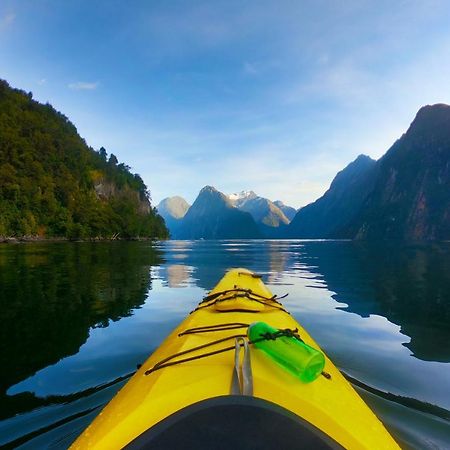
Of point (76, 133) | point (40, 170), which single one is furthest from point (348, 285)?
point (76, 133)

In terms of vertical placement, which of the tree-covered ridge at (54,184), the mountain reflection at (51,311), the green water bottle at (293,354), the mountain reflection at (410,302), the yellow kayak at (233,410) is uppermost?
the tree-covered ridge at (54,184)

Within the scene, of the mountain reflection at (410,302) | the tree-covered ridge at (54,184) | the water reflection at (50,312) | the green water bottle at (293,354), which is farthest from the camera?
the tree-covered ridge at (54,184)

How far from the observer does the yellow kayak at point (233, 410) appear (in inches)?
72.9

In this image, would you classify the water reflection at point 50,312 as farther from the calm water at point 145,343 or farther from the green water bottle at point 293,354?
the green water bottle at point 293,354

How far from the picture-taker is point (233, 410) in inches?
77.5

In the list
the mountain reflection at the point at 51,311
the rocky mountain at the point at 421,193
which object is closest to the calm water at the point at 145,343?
the mountain reflection at the point at 51,311

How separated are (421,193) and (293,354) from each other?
20104 cm

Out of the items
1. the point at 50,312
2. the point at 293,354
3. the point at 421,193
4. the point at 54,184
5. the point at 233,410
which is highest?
the point at 421,193

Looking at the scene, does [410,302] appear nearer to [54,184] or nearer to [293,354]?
[293,354]

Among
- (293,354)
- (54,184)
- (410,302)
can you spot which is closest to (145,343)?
(293,354)

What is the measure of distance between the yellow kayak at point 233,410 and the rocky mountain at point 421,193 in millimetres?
177674

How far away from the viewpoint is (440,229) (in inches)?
6230

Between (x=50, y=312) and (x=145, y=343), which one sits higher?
(x=50, y=312)

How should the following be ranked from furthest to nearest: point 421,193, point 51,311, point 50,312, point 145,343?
1. point 421,193
2. point 51,311
3. point 50,312
4. point 145,343
